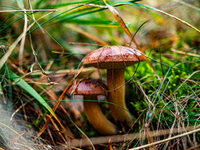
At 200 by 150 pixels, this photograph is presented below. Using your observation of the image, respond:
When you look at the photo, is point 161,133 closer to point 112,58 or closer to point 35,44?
point 112,58

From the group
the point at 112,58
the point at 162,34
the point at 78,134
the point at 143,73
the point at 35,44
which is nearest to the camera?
the point at 112,58

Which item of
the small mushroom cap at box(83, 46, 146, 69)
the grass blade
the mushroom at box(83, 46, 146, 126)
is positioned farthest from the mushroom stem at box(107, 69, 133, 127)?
the grass blade

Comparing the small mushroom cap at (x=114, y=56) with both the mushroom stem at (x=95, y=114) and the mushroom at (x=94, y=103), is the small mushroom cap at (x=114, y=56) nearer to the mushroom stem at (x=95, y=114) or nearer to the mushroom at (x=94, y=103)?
the mushroom at (x=94, y=103)

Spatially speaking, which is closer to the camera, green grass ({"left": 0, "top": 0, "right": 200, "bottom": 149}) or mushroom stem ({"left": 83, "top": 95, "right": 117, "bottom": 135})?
green grass ({"left": 0, "top": 0, "right": 200, "bottom": 149})

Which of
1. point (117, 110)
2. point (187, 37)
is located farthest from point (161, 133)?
point (187, 37)

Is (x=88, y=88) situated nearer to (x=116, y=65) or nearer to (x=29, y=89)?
(x=116, y=65)

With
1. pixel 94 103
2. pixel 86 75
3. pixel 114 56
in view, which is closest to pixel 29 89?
pixel 94 103

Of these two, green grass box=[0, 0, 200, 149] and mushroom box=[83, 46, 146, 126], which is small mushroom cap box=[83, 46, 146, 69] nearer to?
mushroom box=[83, 46, 146, 126]
